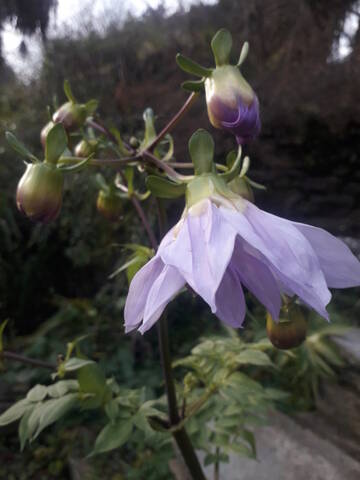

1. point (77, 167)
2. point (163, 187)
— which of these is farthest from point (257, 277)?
point (77, 167)

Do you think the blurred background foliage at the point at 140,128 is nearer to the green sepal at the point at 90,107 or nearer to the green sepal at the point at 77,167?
the green sepal at the point at 90,107

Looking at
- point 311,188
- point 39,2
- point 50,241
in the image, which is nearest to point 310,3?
point 311,188

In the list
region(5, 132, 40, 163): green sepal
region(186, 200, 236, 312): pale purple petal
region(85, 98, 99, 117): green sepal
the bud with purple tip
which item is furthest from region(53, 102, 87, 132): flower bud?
region(186, 200, 236, 312): pale purple petal

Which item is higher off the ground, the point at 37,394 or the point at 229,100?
the point at 229,100

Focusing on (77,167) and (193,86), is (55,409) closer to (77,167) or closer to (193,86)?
(77,167)

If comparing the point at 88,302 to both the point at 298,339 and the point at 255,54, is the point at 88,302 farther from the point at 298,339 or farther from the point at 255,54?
the point at 298,339

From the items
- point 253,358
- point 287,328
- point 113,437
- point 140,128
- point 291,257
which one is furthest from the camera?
point 140,128
